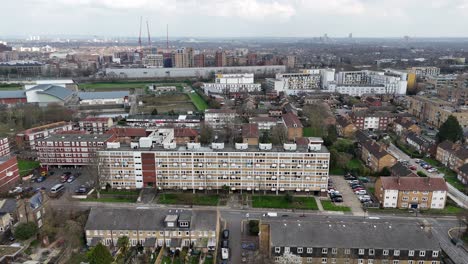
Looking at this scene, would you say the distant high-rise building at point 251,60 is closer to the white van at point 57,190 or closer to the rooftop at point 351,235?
the white van at point 57,190

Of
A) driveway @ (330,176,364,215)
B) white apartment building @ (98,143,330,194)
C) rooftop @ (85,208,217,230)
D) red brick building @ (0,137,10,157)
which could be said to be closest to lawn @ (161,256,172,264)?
rooftop @ (85,208,217,230)

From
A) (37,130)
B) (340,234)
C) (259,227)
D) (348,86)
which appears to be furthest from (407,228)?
(348,86)

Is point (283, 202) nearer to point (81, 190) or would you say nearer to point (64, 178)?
point (81, 190)

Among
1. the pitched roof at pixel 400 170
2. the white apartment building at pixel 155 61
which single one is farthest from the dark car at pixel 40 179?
the white apartment building at pixel 155 61

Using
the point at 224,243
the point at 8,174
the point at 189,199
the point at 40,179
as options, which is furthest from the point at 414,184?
the point at 8,174

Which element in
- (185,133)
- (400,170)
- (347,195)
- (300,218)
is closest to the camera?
(300,218)
